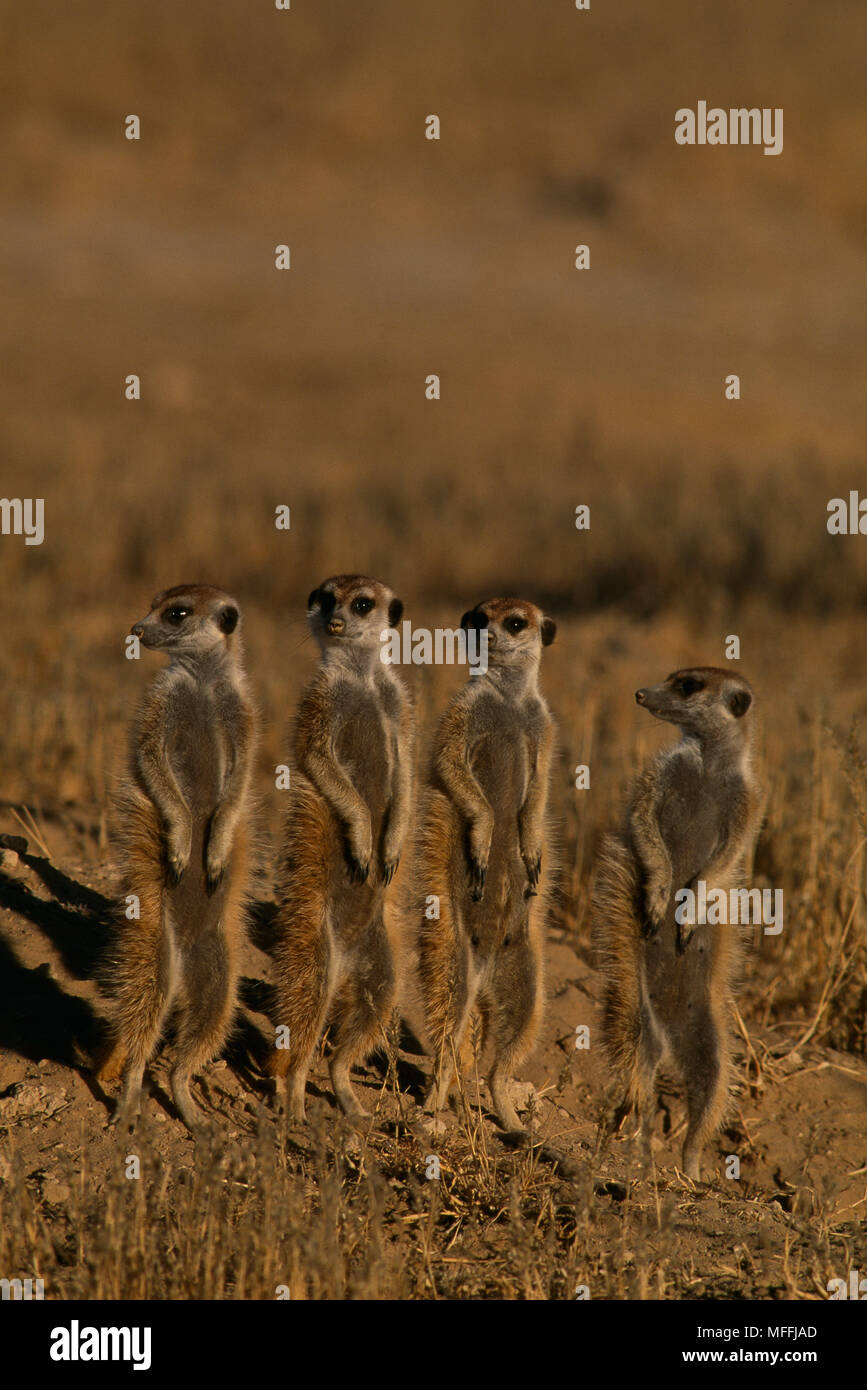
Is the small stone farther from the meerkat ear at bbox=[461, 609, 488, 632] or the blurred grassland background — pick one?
the blurred grassland background

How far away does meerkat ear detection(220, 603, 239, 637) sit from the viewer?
14.8ft

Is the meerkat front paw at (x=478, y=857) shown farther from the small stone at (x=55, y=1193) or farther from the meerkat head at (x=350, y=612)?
the small stone at (x=55, y=1193)

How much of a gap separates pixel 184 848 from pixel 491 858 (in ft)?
3.50

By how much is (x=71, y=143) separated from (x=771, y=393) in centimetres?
1867

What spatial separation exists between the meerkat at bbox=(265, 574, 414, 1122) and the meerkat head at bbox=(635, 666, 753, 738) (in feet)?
2.86

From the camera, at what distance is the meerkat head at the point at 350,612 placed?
463 cm

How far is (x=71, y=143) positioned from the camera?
32.5m

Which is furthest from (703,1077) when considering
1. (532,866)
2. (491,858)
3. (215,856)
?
(215,856)

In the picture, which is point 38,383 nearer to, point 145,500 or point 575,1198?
point 145,500

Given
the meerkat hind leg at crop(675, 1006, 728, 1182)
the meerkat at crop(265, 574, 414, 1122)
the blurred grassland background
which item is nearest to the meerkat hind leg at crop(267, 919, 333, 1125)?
the meerkat at crop(265, 574, 414, 1122)

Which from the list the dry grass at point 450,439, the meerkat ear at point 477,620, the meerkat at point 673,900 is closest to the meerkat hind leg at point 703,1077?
the meerkat at point 673,900

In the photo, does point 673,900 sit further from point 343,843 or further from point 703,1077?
point 343,843

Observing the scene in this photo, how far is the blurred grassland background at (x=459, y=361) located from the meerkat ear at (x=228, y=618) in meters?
2.10

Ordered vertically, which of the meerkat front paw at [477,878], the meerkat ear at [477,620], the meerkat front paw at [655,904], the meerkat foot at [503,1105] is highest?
the meerkat ear at [477,620]
